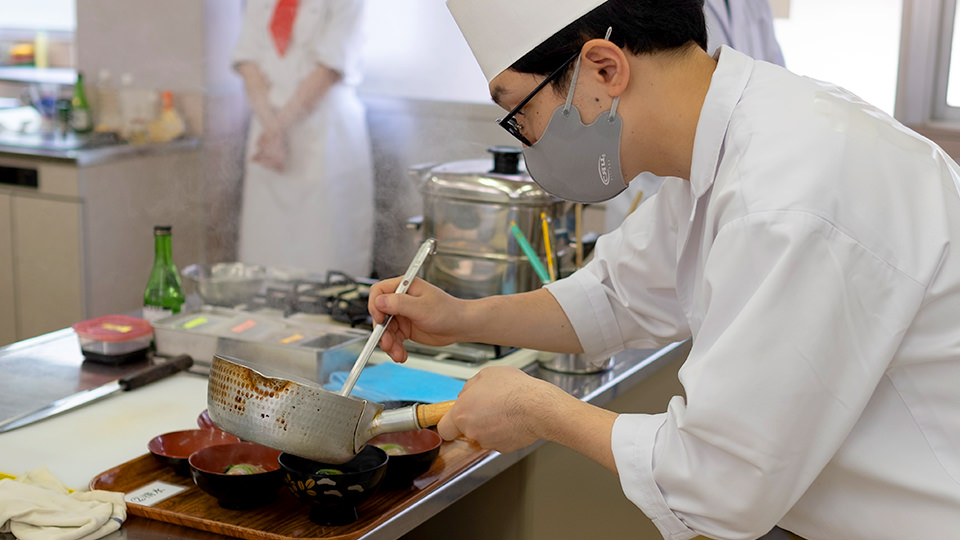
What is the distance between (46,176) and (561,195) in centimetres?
267

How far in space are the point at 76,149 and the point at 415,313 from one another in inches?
96.5

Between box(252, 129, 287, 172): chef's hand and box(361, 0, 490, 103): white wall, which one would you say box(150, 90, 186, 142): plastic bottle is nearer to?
box(252, 129, 287, 172): chef's hand

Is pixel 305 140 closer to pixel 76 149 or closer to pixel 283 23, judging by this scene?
pixel 283 23

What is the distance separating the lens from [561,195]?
1264 mm

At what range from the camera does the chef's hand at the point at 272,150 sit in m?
3.31

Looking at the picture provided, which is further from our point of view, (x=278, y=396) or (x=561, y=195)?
(x=561, y=195)

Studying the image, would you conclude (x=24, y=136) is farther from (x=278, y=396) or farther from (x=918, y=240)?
(x=918, y=240)

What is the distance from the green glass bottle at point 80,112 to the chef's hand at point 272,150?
0.89 meters

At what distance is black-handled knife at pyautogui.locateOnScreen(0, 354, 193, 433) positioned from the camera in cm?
140

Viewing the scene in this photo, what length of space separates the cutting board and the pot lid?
571mm

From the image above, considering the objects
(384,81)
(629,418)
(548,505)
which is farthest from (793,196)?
(384,81)

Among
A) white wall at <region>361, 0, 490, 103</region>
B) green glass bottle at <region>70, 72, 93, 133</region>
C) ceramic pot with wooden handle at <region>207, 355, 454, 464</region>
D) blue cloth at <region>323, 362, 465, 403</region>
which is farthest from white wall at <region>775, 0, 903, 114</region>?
green glass bottle at <region>70, 72, 93, 133</region>

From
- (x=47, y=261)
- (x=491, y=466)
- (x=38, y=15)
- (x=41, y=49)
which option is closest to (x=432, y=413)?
(x=491, y=466)

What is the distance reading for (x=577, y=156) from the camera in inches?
45.0
